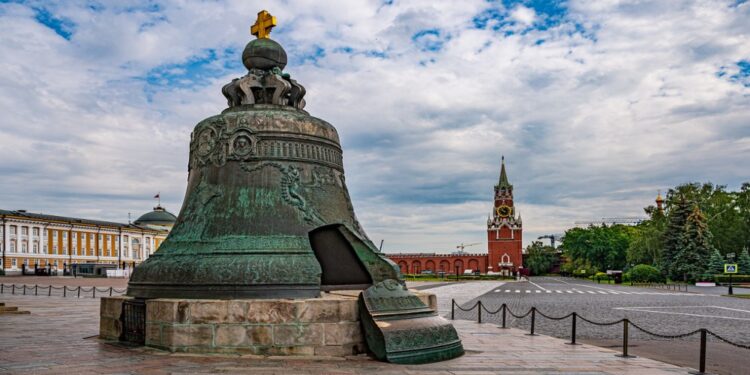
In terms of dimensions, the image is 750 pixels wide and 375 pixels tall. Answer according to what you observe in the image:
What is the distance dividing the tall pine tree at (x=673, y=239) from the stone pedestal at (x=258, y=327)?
173 ft

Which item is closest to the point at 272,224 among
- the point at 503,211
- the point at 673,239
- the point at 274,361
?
the point at 274,361

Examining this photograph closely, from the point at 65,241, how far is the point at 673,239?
61.2 metres

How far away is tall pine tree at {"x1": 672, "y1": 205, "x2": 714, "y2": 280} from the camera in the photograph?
52.9m

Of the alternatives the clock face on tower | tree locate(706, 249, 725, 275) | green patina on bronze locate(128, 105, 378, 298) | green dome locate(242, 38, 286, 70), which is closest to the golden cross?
green dome locate(242, 38, 286, 70)

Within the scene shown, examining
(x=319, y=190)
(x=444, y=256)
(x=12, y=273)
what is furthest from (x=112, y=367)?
(x=444, y=256)

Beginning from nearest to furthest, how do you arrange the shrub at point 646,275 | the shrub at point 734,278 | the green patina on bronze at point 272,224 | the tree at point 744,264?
1. the green patina on bronze at point 272,224
2. the shrub at point 734,278
3. the shrub at point 646,275
4. the tree at point 744,264

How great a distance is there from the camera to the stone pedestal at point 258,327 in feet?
23.6

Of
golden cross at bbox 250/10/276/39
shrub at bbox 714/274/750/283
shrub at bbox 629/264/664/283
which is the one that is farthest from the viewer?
shrub at bbox 629/264/664/283

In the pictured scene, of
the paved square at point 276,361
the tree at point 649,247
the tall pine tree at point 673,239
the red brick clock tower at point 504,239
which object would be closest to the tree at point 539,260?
the red brick clock tower at point 504,239

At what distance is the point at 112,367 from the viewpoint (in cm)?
659

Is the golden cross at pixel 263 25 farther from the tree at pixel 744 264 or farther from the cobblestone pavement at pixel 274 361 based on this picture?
the tree at pixel 744 264

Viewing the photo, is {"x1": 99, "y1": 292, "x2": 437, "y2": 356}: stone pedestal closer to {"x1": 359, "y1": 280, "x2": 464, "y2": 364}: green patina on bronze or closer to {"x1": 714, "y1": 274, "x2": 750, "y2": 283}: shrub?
{"x1": 359, "y1": 280, "x2": 464, "y2": 364}: green patina on bronze

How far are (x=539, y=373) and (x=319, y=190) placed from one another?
3518mm

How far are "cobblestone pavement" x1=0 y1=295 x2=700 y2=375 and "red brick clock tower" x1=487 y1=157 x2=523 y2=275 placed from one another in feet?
315
